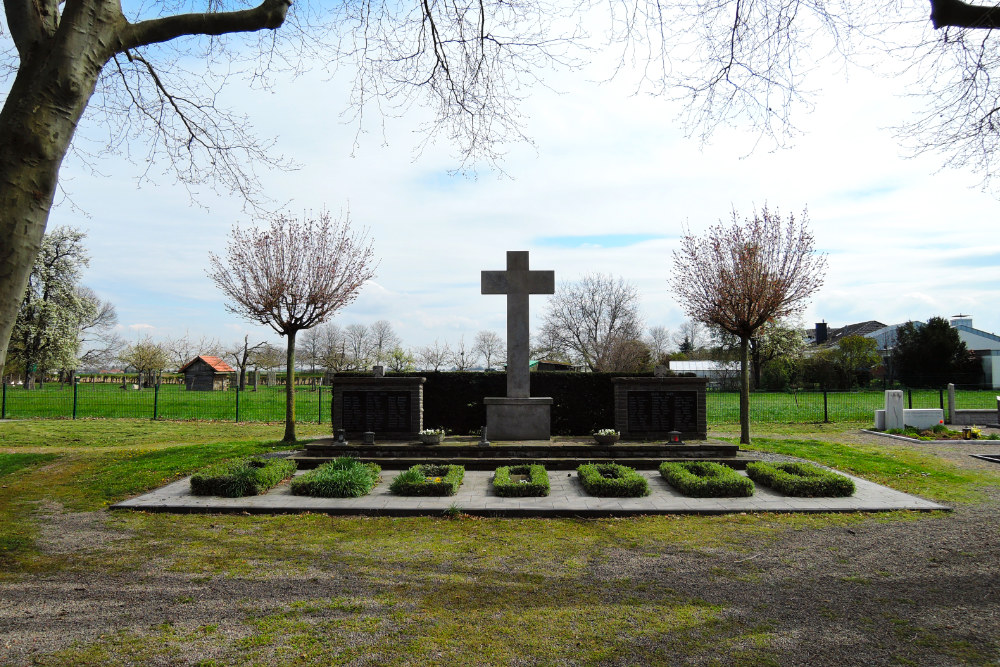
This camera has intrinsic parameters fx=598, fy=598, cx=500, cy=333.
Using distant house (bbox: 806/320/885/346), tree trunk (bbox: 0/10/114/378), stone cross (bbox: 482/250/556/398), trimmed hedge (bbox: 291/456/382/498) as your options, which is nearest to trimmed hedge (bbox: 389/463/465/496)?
trimmed hedge (bbox: 291/456/382/498)

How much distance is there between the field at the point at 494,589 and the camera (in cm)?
374

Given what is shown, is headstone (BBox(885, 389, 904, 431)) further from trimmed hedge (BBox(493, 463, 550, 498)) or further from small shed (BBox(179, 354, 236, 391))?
small shed (BBox(179, 354, 236, 391))

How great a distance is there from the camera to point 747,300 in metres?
13.8

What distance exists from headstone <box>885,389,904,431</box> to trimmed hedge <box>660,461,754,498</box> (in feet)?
37.5

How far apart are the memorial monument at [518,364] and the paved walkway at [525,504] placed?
3451mm

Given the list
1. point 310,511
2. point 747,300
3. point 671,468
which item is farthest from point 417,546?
point 747,300

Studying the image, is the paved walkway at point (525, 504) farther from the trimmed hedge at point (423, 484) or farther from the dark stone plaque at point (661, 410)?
the dark stone plaque at point (661, 410)

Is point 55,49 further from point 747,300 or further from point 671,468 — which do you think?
point 747,300

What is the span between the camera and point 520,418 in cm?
1230

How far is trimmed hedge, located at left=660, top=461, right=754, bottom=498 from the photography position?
8.56 m

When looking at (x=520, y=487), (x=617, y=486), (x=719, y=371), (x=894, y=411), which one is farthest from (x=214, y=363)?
(x=617, y=486)

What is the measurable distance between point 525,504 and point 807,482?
413 cm

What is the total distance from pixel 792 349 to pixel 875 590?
139ft

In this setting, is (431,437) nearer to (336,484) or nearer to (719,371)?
(336,484)
